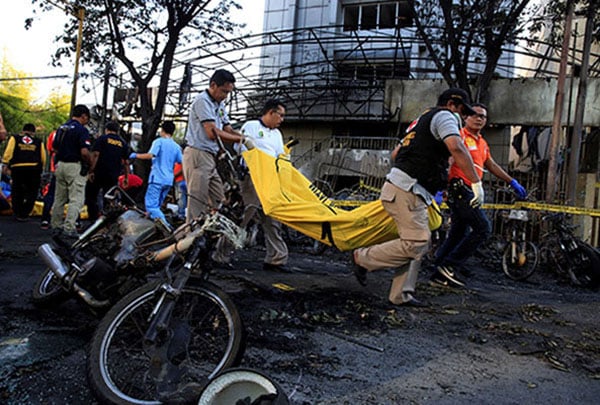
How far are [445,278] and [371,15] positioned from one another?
1838 cm

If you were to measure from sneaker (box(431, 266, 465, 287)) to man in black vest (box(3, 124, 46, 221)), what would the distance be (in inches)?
315

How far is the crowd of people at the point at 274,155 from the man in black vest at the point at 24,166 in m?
0.02

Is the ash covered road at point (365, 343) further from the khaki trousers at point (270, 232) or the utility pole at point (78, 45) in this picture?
the utility pole at point (78, 45)

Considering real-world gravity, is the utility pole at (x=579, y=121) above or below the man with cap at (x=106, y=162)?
above

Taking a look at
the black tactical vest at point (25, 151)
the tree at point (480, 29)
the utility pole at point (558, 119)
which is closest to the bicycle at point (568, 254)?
the utility pole at point (558, 119)

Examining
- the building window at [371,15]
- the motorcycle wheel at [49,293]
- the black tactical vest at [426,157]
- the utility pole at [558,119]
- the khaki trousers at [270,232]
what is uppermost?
the building window at [371,15]

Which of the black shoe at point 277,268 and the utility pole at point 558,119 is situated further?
the utility pole at point 558,119

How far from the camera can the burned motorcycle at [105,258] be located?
295 cm

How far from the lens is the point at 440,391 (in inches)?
104

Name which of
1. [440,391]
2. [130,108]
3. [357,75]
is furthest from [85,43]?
[440,391]

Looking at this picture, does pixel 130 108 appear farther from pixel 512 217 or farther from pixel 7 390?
pixel 7 390

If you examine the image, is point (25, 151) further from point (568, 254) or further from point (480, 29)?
point (480, 29)

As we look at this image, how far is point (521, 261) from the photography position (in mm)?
6977

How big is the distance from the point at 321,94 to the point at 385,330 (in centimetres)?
1576
